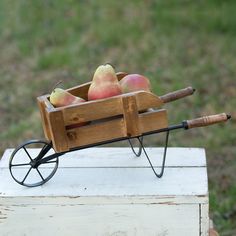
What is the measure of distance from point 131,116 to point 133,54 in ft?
11.8

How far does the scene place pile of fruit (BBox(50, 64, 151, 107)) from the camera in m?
2.50

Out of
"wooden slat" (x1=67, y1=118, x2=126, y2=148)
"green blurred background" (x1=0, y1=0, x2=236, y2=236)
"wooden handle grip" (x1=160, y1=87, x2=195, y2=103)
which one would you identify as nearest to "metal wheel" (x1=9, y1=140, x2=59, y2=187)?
"wooden slat" (x1=67, y1=118, x2=126, y2=148)

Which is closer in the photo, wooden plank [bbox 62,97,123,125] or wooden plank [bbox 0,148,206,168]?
wooden plank [bbox 62,97,123,125]

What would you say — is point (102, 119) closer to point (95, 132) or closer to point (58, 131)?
point (95, 132)

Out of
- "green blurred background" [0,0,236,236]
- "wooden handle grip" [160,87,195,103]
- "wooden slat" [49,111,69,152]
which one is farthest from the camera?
"green blurred background" [0,0,236,236]

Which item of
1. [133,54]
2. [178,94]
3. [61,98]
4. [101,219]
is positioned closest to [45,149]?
[61,98]

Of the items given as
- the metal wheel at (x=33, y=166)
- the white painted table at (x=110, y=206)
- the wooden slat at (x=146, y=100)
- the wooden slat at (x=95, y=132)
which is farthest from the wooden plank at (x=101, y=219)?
the wooden slat at (x=146, y=100)

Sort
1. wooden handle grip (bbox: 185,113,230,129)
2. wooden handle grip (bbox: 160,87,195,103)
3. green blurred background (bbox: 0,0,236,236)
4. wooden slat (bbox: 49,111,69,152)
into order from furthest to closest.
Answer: green blurred background (bbox: 0,0,236,236)
wooden handle grip (bbox: 160,87,195,103)
wooden handle grip (bbox: 185,113,230,129)
wooden slat (bbox: 49,111,69,152)

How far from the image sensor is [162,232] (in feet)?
8.39

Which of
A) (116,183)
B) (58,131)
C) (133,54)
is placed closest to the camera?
(58,131)

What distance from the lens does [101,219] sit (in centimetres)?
256

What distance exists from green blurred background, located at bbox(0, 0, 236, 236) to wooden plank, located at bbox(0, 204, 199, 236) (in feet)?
4.84

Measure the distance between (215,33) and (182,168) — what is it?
388 centimetres

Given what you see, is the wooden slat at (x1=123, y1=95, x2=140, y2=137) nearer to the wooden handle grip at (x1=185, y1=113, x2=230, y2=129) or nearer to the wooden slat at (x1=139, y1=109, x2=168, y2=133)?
the wooden slat at (x1=139, y1=109, x2=168, y2=133)
